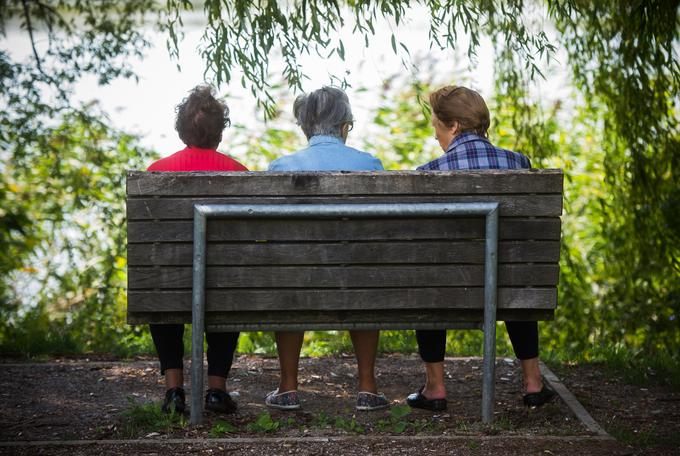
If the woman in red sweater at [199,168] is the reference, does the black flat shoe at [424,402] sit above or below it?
below

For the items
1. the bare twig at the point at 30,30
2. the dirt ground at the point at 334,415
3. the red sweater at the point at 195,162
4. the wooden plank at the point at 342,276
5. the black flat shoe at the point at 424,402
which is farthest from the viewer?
the bare twig at the point at 30,30

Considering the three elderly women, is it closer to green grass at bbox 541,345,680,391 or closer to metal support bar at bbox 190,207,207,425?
metal support bar at bbox 190,207,207,425

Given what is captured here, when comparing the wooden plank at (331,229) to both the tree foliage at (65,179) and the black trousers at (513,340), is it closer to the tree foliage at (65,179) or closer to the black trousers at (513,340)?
the black trousers at (513,340)

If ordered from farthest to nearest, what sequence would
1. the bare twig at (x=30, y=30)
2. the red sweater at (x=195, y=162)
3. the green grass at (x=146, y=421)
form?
1. the bare twig at (x=30, y=30)
2. the red sweater at (x=195, y=162)
3. the green grass at (x=146, y=421)

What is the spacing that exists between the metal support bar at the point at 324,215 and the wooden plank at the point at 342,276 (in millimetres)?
67

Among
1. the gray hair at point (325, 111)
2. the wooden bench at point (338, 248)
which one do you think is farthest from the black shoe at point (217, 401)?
the gray hair at point (325, 111)

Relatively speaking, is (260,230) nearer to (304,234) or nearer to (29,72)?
(304,234)

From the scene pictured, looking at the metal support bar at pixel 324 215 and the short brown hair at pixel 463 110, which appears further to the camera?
the short brown hair at pixel 463 110

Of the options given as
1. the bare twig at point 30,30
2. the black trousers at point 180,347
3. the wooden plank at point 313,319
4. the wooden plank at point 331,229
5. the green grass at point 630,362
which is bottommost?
the green grass at point 630,362

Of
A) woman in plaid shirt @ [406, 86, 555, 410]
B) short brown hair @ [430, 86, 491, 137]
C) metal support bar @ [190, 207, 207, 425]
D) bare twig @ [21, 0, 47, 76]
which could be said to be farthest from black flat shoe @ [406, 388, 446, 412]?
bare twig @ [21, 0, 47, 76]

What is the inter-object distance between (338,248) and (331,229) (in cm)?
8

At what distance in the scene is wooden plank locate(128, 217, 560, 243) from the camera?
12.0 ft

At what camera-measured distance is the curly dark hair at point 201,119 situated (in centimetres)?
418

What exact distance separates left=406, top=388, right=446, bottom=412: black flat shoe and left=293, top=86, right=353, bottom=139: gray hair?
1.26 meters
